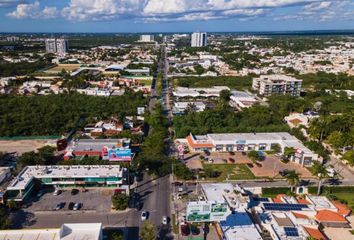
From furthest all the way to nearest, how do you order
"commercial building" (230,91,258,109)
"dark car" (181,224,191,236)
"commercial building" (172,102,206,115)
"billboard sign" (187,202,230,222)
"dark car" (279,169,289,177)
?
"commercial building" (230,91,258,109) < "commercial building" (172,102,206,115) < "dark car" (279,169,289,177) < "billboard sign" (187,202,230,222) < "dark car" (181,224,191,236)

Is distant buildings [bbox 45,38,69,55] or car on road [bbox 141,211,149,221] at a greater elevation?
distant buildings [bbox 45,38,69,55]

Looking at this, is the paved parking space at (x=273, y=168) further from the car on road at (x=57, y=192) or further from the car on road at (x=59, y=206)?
the car on road at (x=57, y=192)

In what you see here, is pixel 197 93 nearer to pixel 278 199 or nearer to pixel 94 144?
pixel 94 144

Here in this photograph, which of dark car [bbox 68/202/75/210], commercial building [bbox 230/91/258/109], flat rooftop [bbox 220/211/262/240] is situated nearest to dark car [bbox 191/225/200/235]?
flat rooftop [bbox 220/211/262/240]

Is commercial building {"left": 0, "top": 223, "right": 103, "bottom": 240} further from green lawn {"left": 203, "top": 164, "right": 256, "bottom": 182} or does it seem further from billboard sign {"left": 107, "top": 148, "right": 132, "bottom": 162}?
green lawn {"left": 203, "top": 164, "right": 256, "bottom": 182}

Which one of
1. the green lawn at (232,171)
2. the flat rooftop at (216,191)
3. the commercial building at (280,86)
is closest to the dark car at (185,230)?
the flat rooftop at (216,191)

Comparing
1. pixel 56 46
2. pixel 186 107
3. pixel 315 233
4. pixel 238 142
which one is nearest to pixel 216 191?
pixel 315 233

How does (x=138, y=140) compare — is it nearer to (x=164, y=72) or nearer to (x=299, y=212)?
(x=299, y=212)
